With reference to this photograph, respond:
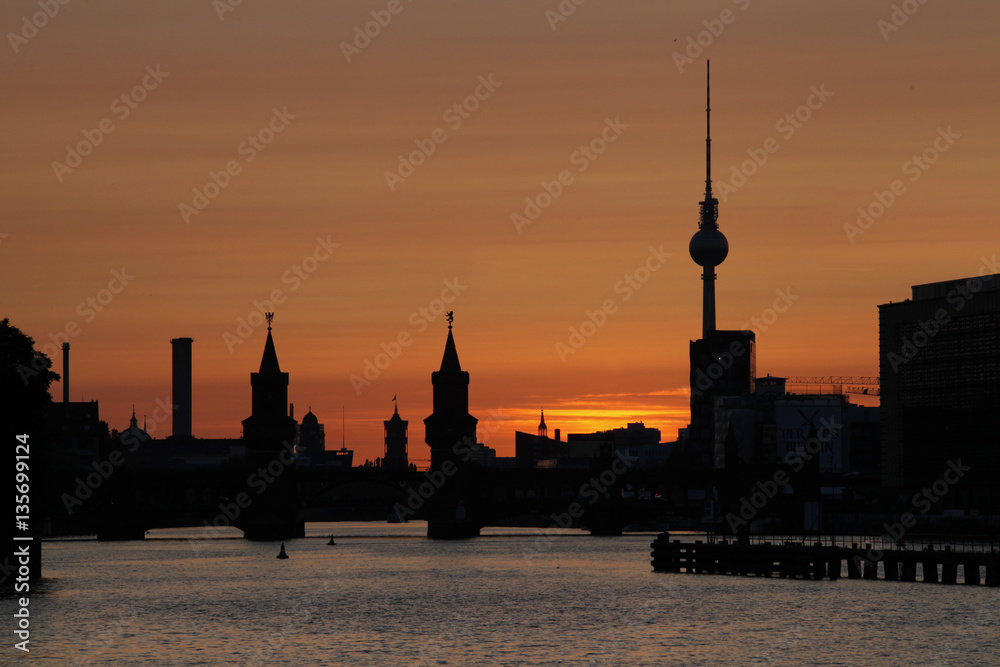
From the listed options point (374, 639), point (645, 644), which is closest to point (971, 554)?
point (645, 644)

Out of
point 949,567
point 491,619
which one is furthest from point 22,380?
point 949,567

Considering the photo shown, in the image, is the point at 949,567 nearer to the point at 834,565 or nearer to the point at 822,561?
the point at 822,561

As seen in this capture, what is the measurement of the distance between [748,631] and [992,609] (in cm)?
1600

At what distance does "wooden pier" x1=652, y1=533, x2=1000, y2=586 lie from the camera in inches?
4237

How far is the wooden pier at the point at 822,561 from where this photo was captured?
107625mm

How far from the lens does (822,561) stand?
116500 millimetres

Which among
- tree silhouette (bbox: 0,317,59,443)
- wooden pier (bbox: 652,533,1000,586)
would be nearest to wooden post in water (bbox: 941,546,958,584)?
wooden pier (bbox: 652,533,1000,586)

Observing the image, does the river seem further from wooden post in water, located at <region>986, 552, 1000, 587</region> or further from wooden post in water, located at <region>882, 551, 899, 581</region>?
wooden post in water, located at <region>986, 552, 1000, 587</region>

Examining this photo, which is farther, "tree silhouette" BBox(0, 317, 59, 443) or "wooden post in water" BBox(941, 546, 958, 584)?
"wooden post in water" BBox(941, 546, 958, 584)

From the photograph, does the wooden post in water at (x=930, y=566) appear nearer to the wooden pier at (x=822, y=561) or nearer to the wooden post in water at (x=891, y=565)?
the wooden pier at (x=822, y=561)

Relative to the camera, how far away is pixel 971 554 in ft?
351

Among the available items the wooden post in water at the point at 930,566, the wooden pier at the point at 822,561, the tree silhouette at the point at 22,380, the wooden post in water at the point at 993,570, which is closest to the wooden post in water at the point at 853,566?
the wooden pier at the point at 822,561

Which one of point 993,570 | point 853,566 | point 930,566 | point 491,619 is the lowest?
point 491,619

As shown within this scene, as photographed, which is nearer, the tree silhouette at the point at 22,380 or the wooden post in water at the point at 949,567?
the tree silhouette at the point at 22,380
